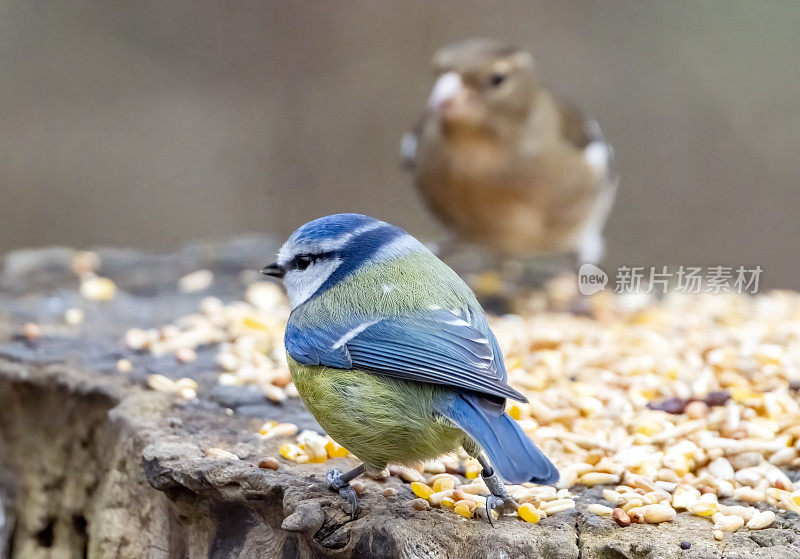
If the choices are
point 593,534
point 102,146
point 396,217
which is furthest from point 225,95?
point 593,534

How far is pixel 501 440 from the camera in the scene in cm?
174

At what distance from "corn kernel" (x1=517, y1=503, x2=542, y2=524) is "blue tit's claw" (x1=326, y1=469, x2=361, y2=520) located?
327mm

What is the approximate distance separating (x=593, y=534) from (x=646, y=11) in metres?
4.97

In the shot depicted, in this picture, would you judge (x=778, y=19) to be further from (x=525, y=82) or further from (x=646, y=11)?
(x=525, y=82)

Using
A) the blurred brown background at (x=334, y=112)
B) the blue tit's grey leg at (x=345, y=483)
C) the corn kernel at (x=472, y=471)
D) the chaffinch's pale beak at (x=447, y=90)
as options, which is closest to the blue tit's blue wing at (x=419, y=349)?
the blue tit's grey leg at (x=345, y=483)

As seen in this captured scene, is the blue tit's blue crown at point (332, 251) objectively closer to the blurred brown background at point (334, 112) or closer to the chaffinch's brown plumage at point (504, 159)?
the chaffinch's brown plumage at point (504, 159)

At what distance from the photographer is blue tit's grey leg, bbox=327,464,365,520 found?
6.33ft

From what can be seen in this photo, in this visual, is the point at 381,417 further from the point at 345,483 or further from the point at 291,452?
the point at 291,452

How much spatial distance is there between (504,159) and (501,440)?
8.03 feet

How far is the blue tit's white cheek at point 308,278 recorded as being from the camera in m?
2.11

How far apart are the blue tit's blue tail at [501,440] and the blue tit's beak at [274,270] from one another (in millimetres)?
529

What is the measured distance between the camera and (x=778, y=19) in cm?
579

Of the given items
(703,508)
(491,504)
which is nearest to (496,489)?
(491,504)

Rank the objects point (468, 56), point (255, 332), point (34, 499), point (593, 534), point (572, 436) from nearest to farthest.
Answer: point (593, 534) → point (572, 436) → point (34, 499) → point (255, 332) → point (468, 56)
